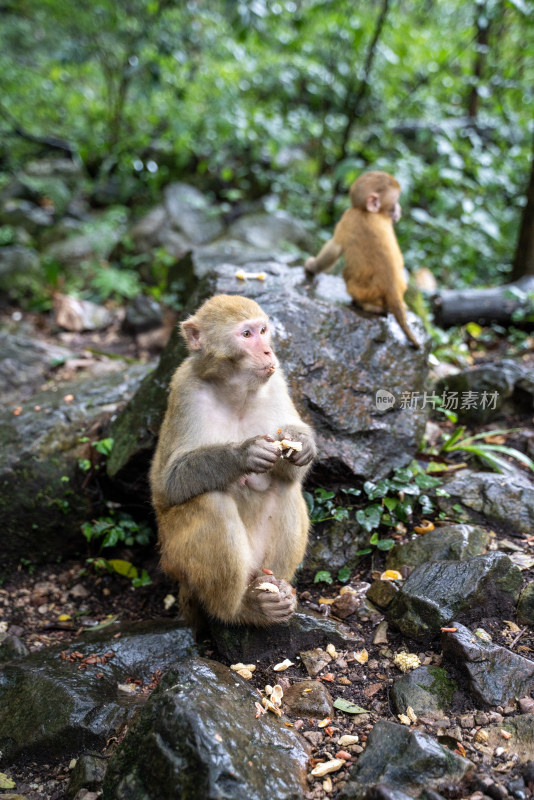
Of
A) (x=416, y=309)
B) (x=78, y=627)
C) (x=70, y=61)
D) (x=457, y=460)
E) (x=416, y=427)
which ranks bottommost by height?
(x=78, y=627)

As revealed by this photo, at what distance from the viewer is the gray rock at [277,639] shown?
10.9 feet

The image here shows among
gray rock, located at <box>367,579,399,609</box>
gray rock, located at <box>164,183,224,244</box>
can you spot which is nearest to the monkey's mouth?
gray rock, located at <box>367,579,399,609</box>

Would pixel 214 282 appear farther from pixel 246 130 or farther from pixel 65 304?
pixel 246 130

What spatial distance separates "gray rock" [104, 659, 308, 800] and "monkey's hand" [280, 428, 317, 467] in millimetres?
1106

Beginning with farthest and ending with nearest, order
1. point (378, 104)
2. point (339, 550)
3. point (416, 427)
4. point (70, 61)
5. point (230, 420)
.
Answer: point (378, 104) → point (70, 61) → point (416, 427) → point (339, 550) → point (230, 420)

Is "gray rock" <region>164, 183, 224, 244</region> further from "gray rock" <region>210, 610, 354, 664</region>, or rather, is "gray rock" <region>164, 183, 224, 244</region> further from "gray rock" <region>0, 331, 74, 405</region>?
"gray rock" <region>210, 610, 354, 664</region>

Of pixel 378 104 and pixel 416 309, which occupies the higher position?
pixel 378 104

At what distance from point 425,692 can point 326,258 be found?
3.66 metres

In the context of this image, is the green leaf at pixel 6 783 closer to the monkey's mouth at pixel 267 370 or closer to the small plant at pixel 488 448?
the monkey's mouth at pixel 267 370

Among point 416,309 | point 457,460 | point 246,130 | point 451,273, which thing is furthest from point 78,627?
point 246,130

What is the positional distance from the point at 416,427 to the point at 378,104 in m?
8.94

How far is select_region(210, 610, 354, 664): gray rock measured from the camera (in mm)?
3320

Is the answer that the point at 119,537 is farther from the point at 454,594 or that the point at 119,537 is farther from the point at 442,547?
the point at 454,594

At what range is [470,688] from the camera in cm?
289
